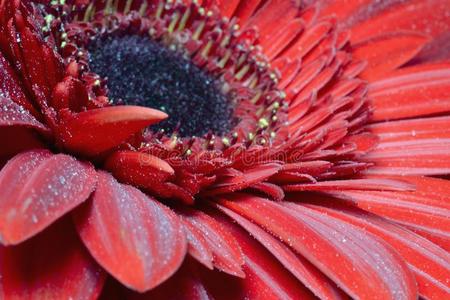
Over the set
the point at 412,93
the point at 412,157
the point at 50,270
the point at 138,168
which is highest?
the point at 412,93

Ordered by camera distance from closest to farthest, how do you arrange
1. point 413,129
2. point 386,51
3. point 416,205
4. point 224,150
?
point 416,205
point 224,150
point 413,129
point 386,51

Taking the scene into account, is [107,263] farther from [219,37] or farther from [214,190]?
[219,37]

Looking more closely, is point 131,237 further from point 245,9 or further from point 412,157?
point 245,9

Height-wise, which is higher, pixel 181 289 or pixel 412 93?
pixel 412 93

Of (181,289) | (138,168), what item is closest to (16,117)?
(138,168)

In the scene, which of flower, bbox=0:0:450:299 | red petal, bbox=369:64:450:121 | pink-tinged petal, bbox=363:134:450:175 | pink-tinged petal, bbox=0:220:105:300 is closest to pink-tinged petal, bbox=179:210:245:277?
flower, bbox=0:0:450:299

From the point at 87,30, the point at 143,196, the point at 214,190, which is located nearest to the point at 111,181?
the point at 143,196

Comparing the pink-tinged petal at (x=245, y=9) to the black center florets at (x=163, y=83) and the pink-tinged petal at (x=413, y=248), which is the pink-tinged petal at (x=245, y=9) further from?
the pink-tinged petal at (x=413, y=248)

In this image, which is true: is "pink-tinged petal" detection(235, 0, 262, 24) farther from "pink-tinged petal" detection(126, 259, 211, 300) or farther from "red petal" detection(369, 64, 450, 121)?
"pink-tinged petal" detection(126, 259, 211, 300)
